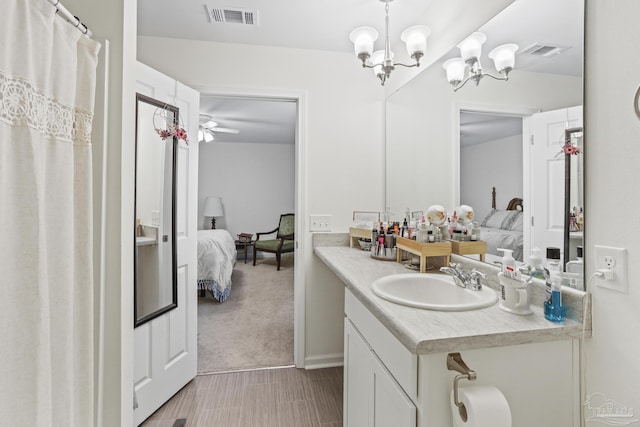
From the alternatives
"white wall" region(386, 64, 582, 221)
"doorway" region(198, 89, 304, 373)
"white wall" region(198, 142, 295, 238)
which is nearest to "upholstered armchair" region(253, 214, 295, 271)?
"doorway" region(198, 89, 304, 373)

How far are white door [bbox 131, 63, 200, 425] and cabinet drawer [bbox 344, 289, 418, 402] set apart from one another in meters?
1.25

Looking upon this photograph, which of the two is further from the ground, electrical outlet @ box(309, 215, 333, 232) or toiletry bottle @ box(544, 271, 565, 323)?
electrical outlet @ box(309, 215, 333, 232)

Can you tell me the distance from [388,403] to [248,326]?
2315mm

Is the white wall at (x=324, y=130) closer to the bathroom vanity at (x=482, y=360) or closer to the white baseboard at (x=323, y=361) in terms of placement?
the white baseboard at (x=323, y=361)

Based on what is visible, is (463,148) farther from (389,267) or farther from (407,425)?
(407,425)

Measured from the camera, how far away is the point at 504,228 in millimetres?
1401

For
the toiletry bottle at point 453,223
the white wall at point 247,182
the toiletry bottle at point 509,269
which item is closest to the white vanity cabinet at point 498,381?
the toiletry bottle at point 509,269

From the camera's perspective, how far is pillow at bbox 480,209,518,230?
54.7 inches

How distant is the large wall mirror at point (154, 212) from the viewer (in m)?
1.81

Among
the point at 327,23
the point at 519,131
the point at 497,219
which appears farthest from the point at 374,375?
the point at 327,23

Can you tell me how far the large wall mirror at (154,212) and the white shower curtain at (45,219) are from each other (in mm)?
905

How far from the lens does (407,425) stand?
3.00 ft

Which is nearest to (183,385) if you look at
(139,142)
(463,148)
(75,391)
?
(75,391)

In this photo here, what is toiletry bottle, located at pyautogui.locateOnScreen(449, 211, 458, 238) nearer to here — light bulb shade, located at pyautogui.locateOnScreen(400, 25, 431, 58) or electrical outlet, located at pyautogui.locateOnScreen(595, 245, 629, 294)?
electrical outlet, located at pyautogui.locateOnScreen(595, 245, 629, 294)
